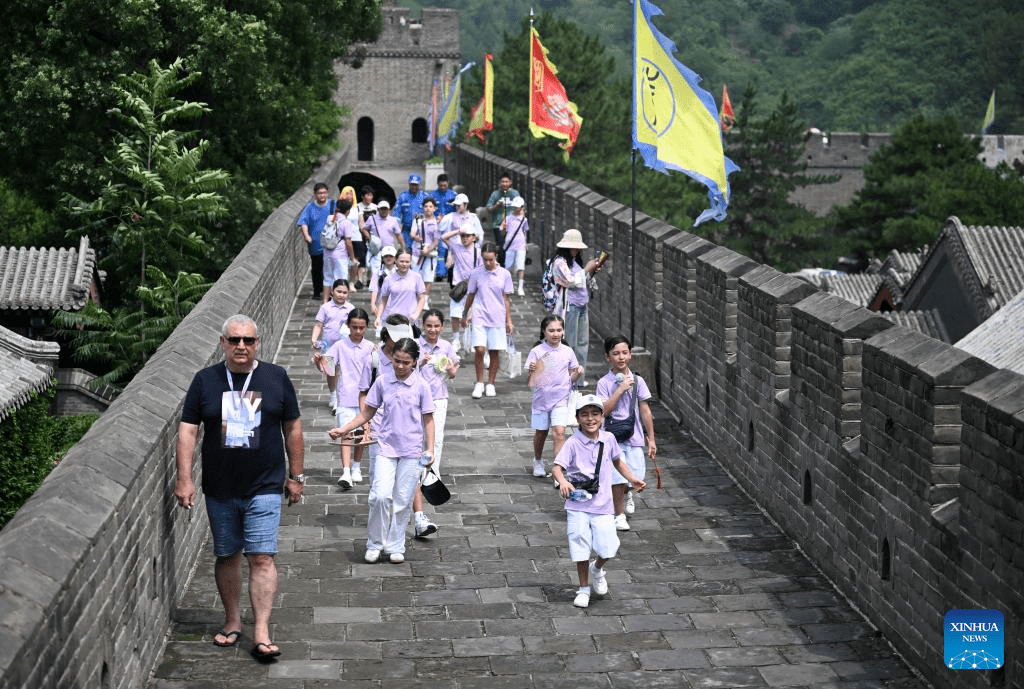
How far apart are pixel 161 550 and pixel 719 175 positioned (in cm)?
813

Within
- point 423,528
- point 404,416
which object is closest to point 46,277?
point 423,528

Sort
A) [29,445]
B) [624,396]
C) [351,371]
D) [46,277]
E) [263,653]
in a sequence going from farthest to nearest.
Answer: [46,277], [29,445], [351,371], [624,396], [263,653]

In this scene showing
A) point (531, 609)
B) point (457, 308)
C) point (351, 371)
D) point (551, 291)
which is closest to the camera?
point (531, 609)

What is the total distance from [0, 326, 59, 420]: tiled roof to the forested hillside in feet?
259

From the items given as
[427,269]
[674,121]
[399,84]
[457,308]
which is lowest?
[457,308]

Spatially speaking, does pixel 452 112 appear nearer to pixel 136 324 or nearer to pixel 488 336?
pixel 136 324

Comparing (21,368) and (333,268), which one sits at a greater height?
(333,268)

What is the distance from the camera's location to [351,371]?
1307cm

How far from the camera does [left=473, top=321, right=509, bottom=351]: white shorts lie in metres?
16.3

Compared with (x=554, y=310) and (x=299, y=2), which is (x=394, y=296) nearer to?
(x=554, y=310)

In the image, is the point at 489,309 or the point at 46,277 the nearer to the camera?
the point at 489,309

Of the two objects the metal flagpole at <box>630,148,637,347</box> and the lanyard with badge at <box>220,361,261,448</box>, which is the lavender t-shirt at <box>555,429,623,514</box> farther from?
the metal flagpole at <box>630,148,637,347</box>

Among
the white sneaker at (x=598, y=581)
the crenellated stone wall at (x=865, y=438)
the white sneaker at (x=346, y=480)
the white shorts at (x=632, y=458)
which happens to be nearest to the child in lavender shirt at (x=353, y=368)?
the white sneaker at (x=346, y=480)

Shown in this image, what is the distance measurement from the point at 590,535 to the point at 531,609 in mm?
554
